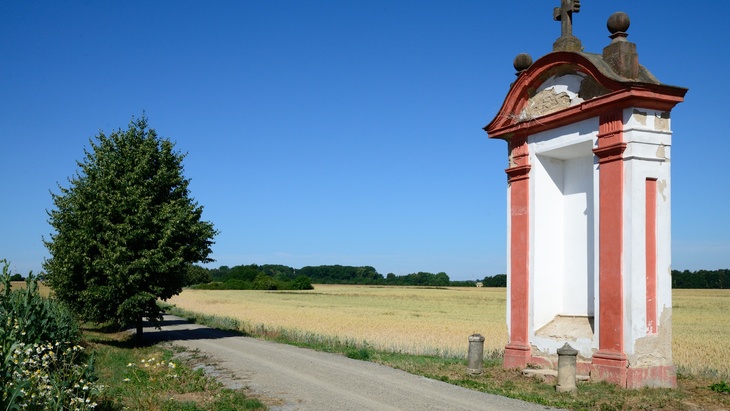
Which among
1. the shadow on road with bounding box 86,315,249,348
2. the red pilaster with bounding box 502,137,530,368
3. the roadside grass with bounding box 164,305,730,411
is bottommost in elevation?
the shadow on road with bounding box 86,315,249,348

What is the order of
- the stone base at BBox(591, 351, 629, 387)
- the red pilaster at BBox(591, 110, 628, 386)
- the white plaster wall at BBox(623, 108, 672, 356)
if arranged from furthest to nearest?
the red pilaster at BBox(591, 110, 628, 386)
the white plaster wall at BBox(623, 108, 672, 356)
the stone base at BBox(591, 351, 629, 387)

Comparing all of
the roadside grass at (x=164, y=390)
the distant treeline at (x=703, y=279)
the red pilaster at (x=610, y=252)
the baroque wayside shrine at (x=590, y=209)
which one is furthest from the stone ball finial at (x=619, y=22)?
the distant treeline at (x=703, y=279)

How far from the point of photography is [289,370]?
14.2m

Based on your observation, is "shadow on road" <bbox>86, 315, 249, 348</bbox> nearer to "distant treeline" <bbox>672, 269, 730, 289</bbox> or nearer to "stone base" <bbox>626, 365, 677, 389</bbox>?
"stone base" <bbox>626, 365, 677, 389</bbox>

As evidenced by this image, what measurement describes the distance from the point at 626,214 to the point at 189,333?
19.2m

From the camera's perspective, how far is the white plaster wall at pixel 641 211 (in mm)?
11102

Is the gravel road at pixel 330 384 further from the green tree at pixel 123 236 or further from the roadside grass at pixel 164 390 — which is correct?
the green tree at pixel 123 236

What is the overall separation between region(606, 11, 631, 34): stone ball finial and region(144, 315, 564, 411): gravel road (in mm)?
6827

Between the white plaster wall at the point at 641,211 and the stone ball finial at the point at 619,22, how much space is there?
5.36ft

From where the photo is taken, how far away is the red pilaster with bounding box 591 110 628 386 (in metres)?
11.2

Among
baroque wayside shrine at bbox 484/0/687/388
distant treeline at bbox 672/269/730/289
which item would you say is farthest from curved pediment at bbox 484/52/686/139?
distant treeline at bbox 672/269/730/289

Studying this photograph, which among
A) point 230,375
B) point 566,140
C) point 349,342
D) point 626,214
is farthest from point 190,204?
point 626,214

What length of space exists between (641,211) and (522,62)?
4.63 m

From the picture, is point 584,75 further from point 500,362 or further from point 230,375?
point 230,375
